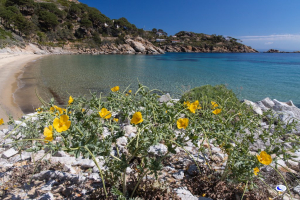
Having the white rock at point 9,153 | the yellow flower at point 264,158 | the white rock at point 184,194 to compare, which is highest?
the yellow flower at point 264,158

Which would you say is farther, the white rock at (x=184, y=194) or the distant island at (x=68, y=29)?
the distant island at (x=68, y=29)

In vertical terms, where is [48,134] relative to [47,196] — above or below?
above

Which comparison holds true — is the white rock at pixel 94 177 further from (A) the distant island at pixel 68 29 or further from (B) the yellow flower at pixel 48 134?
(A) the distant island at pixel 68 29

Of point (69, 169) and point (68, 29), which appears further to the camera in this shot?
point (68, 29)

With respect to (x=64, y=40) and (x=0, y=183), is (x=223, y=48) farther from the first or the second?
(x=0, y=183)

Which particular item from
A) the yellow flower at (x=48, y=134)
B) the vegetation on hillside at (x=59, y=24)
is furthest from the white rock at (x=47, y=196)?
the vegetation on hillside at (x=59, y=24)

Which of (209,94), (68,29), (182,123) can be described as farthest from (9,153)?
(68,29)

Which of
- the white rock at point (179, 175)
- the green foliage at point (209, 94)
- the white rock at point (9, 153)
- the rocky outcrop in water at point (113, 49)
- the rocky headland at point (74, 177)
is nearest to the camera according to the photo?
the rocky headland at point (74, 177)

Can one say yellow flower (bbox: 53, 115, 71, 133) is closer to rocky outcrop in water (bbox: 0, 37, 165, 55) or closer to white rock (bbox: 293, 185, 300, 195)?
white rock (bbox: 293, 185, 300, 195)

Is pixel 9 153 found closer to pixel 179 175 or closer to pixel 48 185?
pixel 48 185

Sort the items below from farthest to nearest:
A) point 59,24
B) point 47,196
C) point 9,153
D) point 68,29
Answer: point 59,24, point 68,29, point 9,153, point 47,196

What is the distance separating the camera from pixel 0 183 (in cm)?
176

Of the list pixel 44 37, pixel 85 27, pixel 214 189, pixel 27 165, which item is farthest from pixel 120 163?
pixel 85 27

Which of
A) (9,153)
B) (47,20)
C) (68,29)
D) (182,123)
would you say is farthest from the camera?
(68,29)
